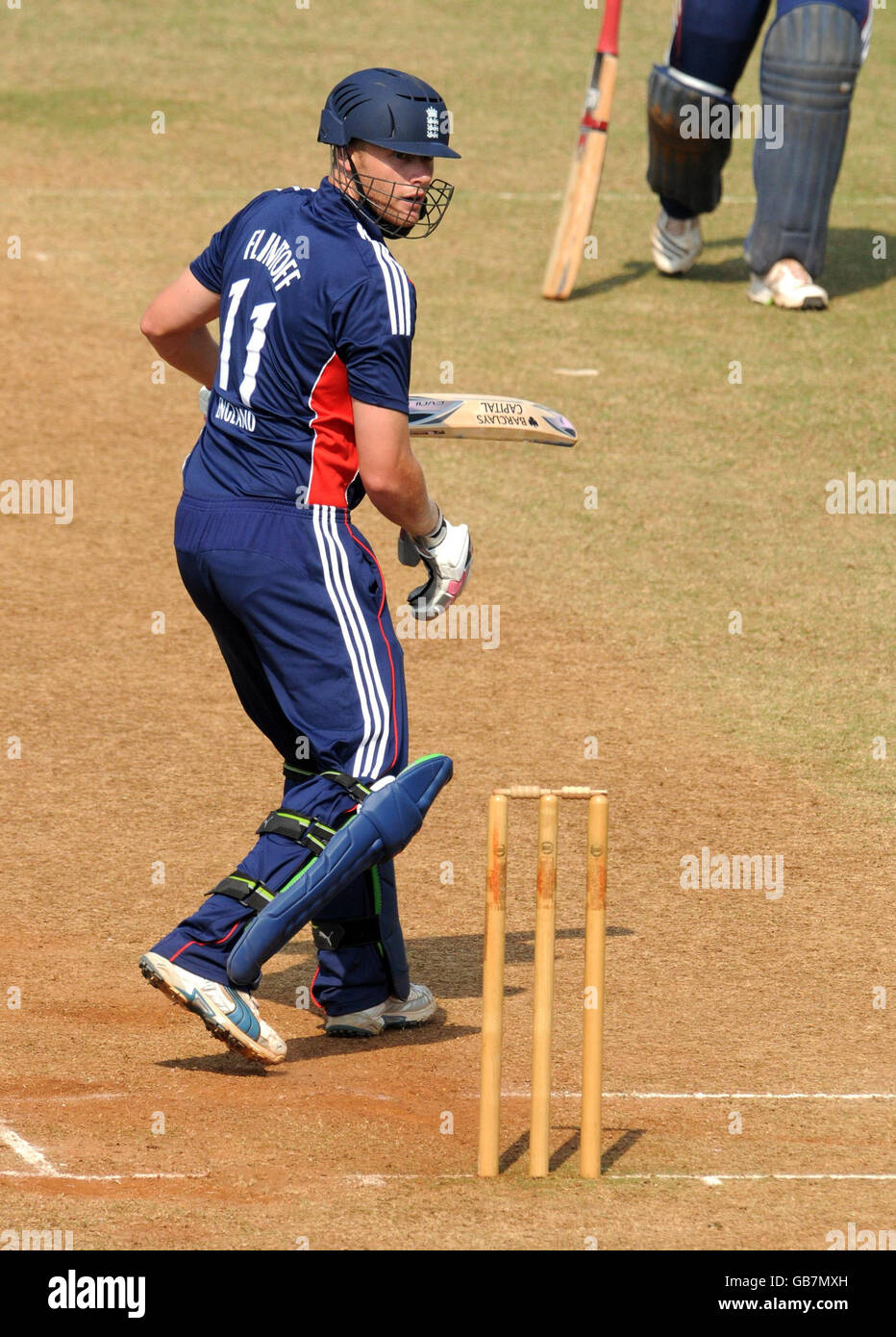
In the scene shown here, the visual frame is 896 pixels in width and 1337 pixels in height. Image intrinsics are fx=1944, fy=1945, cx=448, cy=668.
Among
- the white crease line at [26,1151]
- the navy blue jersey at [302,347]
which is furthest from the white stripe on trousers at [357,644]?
the white crease line at [26,1151]

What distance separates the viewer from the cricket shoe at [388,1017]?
17.4ft

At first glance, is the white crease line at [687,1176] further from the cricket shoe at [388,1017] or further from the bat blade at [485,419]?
the bat blade at [485,419]

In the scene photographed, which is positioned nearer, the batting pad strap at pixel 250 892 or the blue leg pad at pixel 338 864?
the blue leg pad at pixel 338 864

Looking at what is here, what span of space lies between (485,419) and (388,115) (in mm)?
1109

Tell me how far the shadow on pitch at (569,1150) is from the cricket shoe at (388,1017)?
740mm

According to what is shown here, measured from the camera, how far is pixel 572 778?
700cm

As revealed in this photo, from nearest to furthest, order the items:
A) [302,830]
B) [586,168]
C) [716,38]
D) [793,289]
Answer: [302,830] < [716,38] < [586,168] < [793,289]

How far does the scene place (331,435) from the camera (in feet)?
16.1

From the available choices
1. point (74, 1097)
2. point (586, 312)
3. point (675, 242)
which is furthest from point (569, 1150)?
point (675, 242)

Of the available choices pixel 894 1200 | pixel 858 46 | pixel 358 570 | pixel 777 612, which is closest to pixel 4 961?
pixel 358 570

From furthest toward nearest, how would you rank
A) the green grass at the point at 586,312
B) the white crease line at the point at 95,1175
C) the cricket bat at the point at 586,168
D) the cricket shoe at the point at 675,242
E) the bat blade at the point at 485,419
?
1. the cricket shoe at the point at 675,242
2. the cricket bat at the point at 586,168
3. the green grass at the point at 586,312
4. the bat blade at the point at 485,419
5. the white crease line at the point at 95,1175

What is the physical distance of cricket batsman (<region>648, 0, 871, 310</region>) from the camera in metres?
11.6

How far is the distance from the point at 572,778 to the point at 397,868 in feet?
2.93

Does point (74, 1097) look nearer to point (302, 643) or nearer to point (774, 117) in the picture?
point (302, 643)
